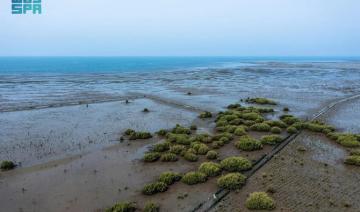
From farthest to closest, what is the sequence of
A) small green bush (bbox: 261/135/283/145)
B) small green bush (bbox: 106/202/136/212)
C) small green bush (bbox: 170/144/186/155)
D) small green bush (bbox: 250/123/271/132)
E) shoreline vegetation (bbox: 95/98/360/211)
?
small green bush (bbox: 250/123/271/132), small green bush (bbox: 261/135/283/145), small green bush (bbox: 170/144/186/155), shoreline vegetation (bbox: 95/98/360/211), small green bush (bbox: 106/202/136/212)

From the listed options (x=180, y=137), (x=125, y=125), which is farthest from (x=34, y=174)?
(x=125, y=125)

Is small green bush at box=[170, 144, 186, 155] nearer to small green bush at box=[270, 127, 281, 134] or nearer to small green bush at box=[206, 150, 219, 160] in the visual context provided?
small green bush at box=[206, 150, 219, 160]

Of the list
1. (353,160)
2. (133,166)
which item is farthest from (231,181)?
(353,160)

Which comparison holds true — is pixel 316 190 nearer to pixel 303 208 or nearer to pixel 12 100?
pixel 303 208

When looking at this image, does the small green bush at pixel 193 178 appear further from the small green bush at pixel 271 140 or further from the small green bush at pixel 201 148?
the small green bush at pixel 271 140

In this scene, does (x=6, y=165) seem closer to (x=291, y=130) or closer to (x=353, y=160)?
(x=353, y=160)

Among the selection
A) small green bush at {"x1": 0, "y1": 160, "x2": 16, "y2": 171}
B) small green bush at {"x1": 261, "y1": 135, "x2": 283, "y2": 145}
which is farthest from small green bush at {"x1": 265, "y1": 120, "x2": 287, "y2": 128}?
small green bush at {"x1": 0, "y1": 160, "x2": 16, "y2": 171}

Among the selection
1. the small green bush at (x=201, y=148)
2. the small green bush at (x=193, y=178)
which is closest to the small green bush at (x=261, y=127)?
the small green bush at (x=201, y=148)
